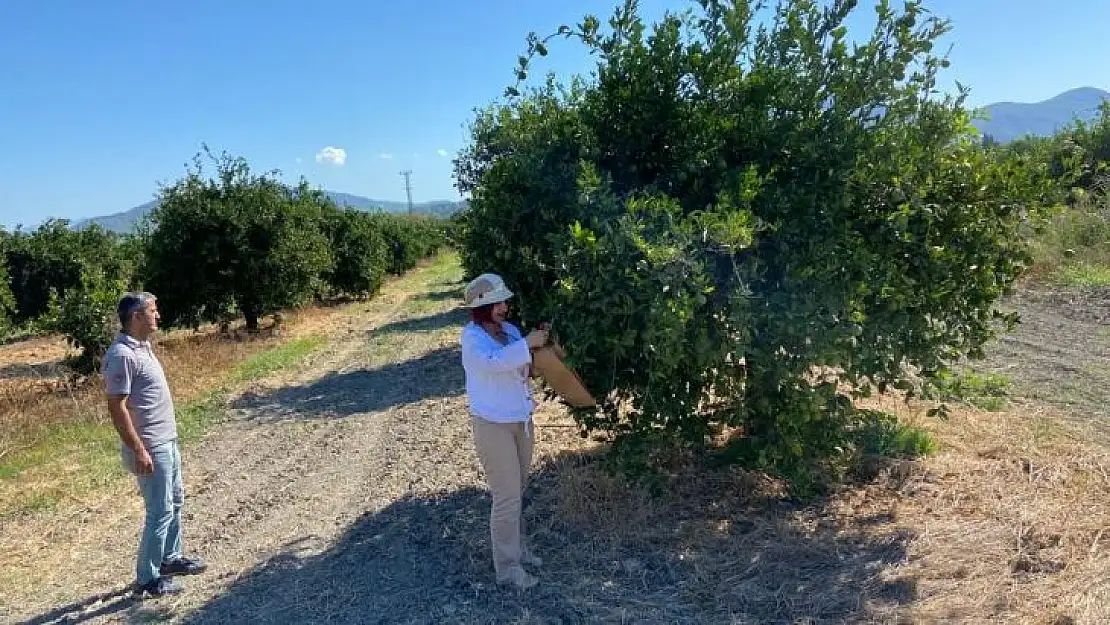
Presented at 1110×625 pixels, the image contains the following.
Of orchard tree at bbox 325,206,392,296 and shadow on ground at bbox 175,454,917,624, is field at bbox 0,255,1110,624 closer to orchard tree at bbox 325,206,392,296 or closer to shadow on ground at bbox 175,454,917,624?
shadow on ground at bbox 175,454,917,624

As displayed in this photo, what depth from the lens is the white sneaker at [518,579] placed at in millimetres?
4238

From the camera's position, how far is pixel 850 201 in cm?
438

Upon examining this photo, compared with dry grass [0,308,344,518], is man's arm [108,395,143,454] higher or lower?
higher

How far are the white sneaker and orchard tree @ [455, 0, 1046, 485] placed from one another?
107 cm

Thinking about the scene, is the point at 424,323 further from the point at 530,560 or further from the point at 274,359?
the point at 530,560

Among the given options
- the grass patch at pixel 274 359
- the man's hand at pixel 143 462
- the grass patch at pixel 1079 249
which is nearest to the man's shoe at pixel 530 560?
the man's hand at pixel 143 462

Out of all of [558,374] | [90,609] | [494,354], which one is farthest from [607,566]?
[90,609]

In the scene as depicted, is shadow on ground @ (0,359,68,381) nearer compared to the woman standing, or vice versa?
the woman standing

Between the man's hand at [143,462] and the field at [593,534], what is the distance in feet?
2.76

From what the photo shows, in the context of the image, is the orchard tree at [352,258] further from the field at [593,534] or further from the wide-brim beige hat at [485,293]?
the wide-brim beige hat at [485,293]

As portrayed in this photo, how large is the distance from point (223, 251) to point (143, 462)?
13.4m

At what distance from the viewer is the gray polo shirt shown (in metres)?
4.41

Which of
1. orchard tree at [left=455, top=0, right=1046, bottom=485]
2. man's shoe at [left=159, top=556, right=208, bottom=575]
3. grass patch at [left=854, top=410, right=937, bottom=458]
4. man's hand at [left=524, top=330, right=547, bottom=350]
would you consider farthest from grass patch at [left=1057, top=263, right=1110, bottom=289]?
man's shoe at [left=159, top=556, right=208, bottom=575]

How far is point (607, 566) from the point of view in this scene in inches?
176
